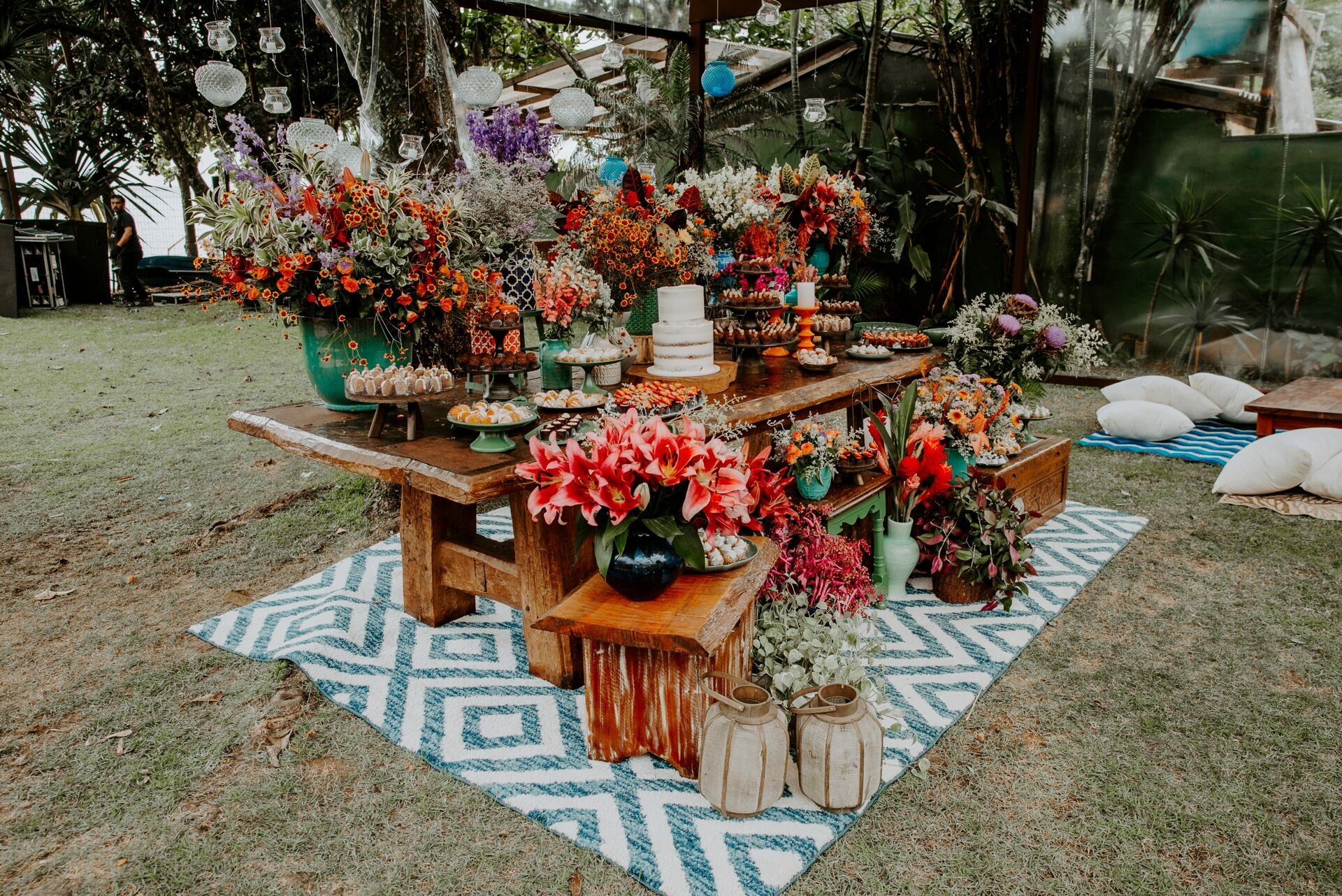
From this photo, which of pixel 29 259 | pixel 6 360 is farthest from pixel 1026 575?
pixel 29 259

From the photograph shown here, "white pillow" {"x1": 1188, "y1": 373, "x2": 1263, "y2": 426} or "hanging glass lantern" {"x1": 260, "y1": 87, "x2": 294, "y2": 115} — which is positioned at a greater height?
"hanging glass lantern" {"x1": 260, "y1": 87, "x2": 294, "y2": 115}

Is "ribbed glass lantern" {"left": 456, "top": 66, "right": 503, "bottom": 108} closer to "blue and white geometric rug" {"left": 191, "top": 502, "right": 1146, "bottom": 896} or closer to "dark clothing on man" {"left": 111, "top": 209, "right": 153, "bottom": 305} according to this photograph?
"blue and white geometric rug" {"left": 191, "top": 502, "right": 1146, "bottom": 896}

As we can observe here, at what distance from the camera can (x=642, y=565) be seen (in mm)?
2246

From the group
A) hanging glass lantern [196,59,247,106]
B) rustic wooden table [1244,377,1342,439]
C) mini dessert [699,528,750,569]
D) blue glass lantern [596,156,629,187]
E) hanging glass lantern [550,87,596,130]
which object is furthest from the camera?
blue glass lantern [596,156,629,187]

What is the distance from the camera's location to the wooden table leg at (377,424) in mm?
2836

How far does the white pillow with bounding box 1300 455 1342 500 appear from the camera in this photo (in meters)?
4.30

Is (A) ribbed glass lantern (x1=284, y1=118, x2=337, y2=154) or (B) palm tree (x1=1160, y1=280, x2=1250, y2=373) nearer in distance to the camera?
(A) ribbed glass lantern (x1=284, y1=118, x2=337, y2=154)

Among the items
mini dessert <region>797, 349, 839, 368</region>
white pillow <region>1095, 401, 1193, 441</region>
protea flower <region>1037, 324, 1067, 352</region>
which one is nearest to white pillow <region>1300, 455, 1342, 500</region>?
white pillow <region>1095, 401, 1193, 441</region>

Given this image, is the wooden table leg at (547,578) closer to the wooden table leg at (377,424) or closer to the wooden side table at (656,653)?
the wooden side table at (656,653)

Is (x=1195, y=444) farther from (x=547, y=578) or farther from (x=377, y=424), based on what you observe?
(x=377, y=424)

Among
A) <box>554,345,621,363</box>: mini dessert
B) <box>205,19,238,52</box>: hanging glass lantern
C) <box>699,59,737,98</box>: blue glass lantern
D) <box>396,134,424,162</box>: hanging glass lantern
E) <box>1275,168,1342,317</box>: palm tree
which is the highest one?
<box>699,59,737,98</box>: blue glass lantern

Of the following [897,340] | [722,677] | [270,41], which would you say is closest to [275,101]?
[270,41]

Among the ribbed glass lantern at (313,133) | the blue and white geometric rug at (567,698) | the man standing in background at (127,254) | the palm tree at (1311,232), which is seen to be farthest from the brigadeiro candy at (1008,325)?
the man standing in background at (127,254)

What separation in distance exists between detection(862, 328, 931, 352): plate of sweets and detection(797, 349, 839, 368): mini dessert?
0.55 metres
